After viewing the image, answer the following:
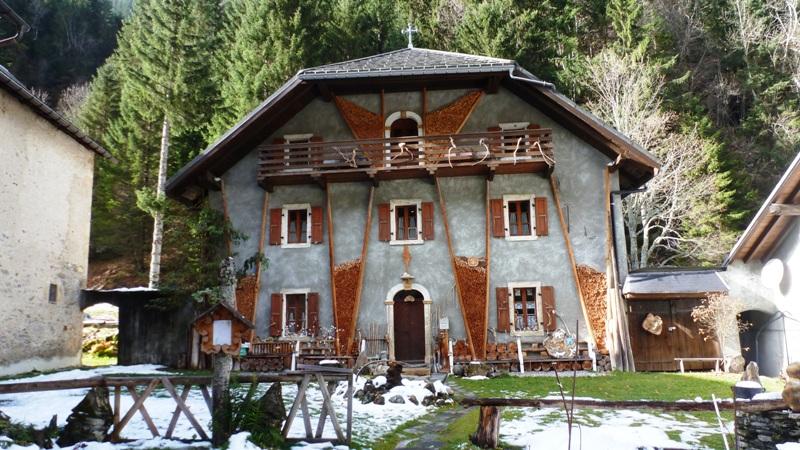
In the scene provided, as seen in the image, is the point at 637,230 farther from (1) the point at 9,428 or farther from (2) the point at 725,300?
(1) the point at 9,428

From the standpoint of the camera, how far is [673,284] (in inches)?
626

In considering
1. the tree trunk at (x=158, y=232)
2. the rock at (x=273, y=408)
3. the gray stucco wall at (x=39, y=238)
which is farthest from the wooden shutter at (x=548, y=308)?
the gray stucco wall at (x=39, y=238)

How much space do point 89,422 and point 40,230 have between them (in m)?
11.5

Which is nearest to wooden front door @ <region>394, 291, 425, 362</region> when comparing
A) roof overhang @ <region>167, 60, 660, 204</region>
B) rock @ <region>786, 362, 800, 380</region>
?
roof overhang @ <region>167, 60, 660, 204</region>

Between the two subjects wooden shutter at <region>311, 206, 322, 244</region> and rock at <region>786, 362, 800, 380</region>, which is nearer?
rock at <region>786, 362, 800, 380</region>

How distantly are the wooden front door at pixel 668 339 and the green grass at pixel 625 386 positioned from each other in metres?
0.97

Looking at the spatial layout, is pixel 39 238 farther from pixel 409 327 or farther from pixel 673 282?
Answer: pixel 673 282

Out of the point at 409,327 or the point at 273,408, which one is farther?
the point at 409,327

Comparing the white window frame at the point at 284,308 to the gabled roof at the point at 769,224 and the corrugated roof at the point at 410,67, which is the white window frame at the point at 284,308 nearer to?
the corrugated roof at the point at 410,67

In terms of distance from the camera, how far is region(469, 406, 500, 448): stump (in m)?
7.28

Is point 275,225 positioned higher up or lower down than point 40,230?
higher up

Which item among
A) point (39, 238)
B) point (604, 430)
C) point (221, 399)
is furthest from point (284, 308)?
point (604, 430)

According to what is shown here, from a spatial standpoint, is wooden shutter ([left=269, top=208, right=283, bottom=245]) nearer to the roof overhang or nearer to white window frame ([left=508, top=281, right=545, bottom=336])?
the roof overhang

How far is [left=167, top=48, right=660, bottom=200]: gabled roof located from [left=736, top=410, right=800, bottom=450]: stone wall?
1022 centimetres
